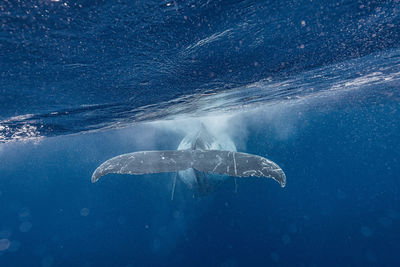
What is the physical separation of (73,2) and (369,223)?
43544mm

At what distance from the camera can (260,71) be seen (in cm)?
812

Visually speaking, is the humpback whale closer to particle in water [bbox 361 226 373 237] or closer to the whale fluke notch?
the whale fluke notch

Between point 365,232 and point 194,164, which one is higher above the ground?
point 194,164

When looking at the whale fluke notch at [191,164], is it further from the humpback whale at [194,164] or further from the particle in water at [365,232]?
the particle in water at [365,232]

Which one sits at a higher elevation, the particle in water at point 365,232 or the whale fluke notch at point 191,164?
the whale fluke notch at point 191,164

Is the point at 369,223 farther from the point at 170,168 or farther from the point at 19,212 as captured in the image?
the point at 19,212

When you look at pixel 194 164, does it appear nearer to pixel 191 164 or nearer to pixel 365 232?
pixel 191 164

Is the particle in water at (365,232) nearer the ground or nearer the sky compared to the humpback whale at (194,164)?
nearer the ground

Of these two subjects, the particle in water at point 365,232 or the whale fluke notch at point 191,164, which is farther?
the particle in water at point 365,232

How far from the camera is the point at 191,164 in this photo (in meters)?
5.75

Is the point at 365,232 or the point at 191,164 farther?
the point at 365,232

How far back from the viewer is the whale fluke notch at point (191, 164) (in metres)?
5.24

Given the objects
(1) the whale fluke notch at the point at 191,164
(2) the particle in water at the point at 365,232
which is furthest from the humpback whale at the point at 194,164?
(2) the particle in water at the point at 365,232

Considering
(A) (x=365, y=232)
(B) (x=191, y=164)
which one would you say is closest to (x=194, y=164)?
(B) (x=191, y=164)
